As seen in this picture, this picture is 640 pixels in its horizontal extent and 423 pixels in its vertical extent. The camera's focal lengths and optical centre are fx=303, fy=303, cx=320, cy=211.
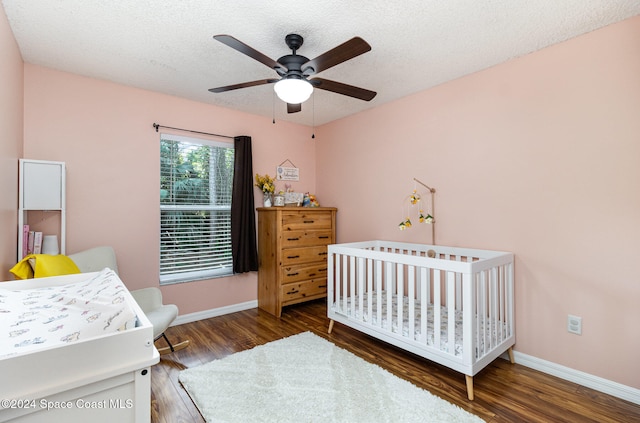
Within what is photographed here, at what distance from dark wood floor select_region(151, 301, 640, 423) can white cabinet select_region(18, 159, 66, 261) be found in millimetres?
1359

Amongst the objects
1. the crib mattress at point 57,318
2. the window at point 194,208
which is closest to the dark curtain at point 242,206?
the window at point 194,208

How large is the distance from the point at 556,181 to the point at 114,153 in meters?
3.64

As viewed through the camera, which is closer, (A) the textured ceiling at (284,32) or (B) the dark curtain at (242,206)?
(A) the textured ceiling at (284,32)

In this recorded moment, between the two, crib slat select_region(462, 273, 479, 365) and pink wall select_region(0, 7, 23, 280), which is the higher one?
pink wall select_region(0, 7, 23, 280)

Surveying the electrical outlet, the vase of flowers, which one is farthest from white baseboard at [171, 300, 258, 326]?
the electrical outlet

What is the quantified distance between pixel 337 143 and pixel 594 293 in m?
2.86

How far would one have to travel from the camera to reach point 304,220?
3551mm

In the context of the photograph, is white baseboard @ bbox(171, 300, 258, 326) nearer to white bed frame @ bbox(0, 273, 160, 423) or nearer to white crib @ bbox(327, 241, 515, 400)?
white crib @ bbox(327, 241, 515, 400)

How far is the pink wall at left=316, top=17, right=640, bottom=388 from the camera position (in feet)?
6.22

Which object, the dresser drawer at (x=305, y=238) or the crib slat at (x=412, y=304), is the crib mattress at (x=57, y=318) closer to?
the crib slat at (x=412, y=304)

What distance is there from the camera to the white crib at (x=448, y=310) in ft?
6.32

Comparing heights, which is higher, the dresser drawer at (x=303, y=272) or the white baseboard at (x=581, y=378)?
the dresser drawer at (x=303, y=272)

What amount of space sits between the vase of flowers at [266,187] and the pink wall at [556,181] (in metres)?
1.71

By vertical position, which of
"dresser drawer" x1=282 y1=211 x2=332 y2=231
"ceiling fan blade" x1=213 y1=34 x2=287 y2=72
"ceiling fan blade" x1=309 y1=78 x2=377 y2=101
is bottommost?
"dresser drawer" x1=282 y1=211 x2=332 y2=231
